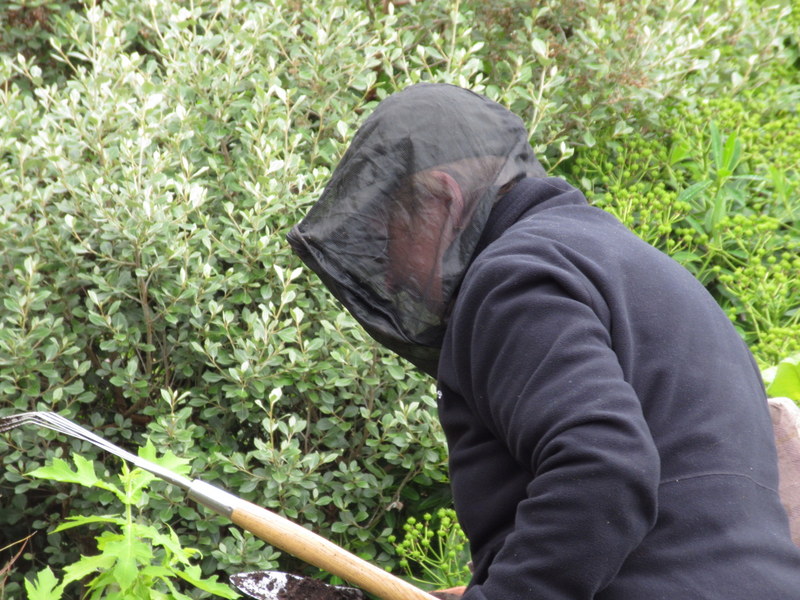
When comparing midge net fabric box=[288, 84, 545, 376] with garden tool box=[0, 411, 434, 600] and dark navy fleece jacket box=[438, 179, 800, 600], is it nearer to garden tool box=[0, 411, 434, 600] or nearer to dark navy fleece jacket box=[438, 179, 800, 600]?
dark navy fleece jacket box=[438, 179, 800, 600]

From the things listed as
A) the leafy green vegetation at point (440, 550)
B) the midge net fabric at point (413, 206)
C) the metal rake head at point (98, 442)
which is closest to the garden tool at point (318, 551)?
the metal rake head at point (98, 442)

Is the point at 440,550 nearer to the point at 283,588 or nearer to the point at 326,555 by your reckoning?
the point at 283,588

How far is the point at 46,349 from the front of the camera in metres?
2.94

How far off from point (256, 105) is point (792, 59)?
10.4ft

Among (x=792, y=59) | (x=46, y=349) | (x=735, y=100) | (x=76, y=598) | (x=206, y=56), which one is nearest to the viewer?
(x=46, y=349)

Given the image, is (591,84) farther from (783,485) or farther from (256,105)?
(783,485)

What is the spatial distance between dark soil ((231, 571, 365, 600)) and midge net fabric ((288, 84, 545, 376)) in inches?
21.9

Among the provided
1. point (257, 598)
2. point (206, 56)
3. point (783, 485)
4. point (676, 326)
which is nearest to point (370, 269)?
point (676, 326)

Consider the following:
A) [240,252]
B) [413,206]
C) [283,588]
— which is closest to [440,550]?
[283,588]

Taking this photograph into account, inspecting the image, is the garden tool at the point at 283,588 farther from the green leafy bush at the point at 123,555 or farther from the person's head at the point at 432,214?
the person's head at the point at 432,214

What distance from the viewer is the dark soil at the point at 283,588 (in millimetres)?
1999

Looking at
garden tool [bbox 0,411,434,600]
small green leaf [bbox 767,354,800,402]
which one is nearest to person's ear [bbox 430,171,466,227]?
garden tool [bbox 0,411,434,600]

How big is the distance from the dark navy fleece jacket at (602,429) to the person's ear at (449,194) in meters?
0.10

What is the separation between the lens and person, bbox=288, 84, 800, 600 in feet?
4.87
